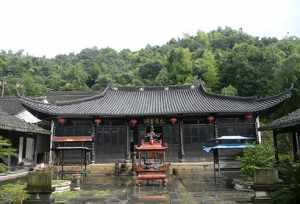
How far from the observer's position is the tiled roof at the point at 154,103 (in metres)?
23.9

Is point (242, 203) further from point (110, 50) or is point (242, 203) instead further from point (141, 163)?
point (110, 50)

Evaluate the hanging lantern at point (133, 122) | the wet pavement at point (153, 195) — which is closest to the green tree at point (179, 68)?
the hanging lantern at point (133, 122)

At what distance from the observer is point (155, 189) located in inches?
537

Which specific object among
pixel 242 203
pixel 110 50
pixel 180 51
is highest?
pixel 110 50

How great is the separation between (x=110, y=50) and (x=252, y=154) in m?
95.2

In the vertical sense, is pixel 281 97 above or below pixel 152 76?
below

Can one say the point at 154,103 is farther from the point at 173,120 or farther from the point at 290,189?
the point at 290,189

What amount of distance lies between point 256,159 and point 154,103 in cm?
1533

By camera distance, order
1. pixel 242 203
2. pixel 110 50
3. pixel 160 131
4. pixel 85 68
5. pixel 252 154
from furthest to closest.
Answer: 1. pixel 110 50
2. pixel 85 68
3. pixel 160 131
4. pixel 252 154
5. pixel 242 203

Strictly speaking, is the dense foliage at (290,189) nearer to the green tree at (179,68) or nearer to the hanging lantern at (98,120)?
the hanging lantern at (98,120)

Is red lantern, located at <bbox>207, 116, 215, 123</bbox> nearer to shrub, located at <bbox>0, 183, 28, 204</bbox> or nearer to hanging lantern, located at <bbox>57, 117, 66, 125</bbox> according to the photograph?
hanging lantern, located at <bbox>57, 117, 66, 125</bbox>

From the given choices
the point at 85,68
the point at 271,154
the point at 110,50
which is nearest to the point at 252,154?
the point at 271,154

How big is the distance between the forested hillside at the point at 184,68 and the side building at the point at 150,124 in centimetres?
1396

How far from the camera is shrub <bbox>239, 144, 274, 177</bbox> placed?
1257 cm
